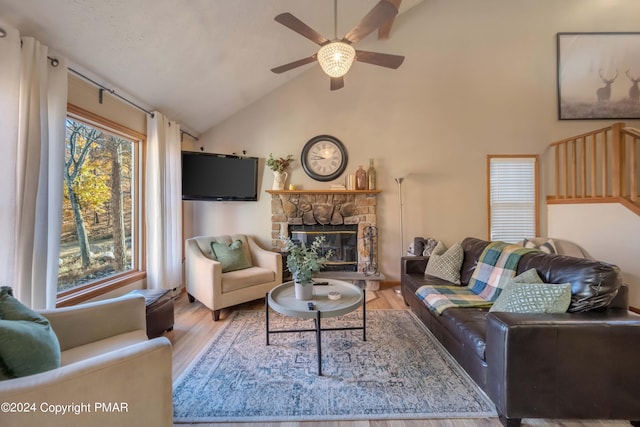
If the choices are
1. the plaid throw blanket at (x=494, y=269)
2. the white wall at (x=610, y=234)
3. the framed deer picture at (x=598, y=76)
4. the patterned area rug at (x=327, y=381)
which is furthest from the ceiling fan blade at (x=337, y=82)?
the framed deer picture at (x=598, y=76)

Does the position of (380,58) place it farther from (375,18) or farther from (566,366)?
(566,366)

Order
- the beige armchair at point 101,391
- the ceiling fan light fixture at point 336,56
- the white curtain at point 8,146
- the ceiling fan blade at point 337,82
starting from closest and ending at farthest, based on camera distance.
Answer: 1. the beige armchair at point 101,391
2. the white curtain at point 8,146
3. the ceiling fan light fixture at point 336,56
4. the ceiling fan blade at point 337,82

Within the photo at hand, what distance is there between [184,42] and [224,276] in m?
2.41

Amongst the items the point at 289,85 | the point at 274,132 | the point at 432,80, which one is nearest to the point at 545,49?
the point at 432,80

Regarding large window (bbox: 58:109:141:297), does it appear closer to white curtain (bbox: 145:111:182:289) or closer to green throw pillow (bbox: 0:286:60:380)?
white curtain (bbox: 145:111:182:289)

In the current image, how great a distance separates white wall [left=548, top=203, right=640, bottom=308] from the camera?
3.05m

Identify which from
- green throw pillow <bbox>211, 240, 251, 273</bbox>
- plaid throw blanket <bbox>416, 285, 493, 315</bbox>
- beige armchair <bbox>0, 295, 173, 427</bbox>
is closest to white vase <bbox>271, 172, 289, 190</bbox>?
green throw pillow <bbox>211, 240, 251, 273</bbox>

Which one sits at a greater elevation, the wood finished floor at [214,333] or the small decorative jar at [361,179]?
the small decorative jar at [361,179]

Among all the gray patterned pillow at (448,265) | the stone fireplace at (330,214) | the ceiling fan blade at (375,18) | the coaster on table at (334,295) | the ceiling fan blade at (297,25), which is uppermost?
the ceiling fan blade at (297,25)

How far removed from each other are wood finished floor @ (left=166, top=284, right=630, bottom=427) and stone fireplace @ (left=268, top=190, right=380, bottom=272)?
0.64 m

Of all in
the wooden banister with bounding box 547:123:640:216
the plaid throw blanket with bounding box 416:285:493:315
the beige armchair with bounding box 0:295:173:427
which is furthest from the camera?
the wooden banister with bounding box 547:123:640:216

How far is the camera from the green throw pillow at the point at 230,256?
3.32m

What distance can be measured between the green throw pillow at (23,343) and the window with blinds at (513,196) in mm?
4753

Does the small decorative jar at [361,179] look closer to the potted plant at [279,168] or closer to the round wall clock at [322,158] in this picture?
the round wall clock at [322,158]
